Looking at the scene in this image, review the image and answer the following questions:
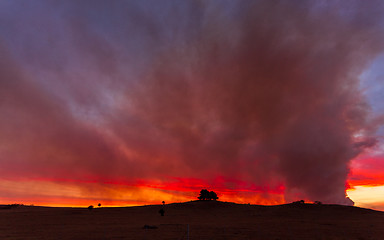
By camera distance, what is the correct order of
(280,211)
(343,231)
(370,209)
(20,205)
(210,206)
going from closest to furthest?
(343,231), (280,211), (370,209), (210,206), (20,205)

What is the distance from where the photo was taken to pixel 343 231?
39.2 m

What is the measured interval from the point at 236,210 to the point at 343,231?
38252mm

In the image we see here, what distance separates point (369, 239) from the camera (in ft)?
111

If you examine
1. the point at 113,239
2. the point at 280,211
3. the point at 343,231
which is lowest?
the point at 113,239

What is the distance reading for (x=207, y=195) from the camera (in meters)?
95.1

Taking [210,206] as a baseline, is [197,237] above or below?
below

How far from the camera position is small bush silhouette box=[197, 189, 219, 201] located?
311 feet

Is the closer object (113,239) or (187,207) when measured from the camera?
(113,239)

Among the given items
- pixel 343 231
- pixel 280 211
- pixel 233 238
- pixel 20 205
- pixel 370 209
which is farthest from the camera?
pixel 20 205

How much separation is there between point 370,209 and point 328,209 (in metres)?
13.0

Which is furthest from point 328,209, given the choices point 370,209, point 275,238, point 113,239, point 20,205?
point 20,205

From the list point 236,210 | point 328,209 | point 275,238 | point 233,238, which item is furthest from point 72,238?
point 328,209

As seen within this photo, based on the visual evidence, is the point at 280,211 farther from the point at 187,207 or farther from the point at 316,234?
the point at 316,234

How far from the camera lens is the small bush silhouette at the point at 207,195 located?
311 ft
